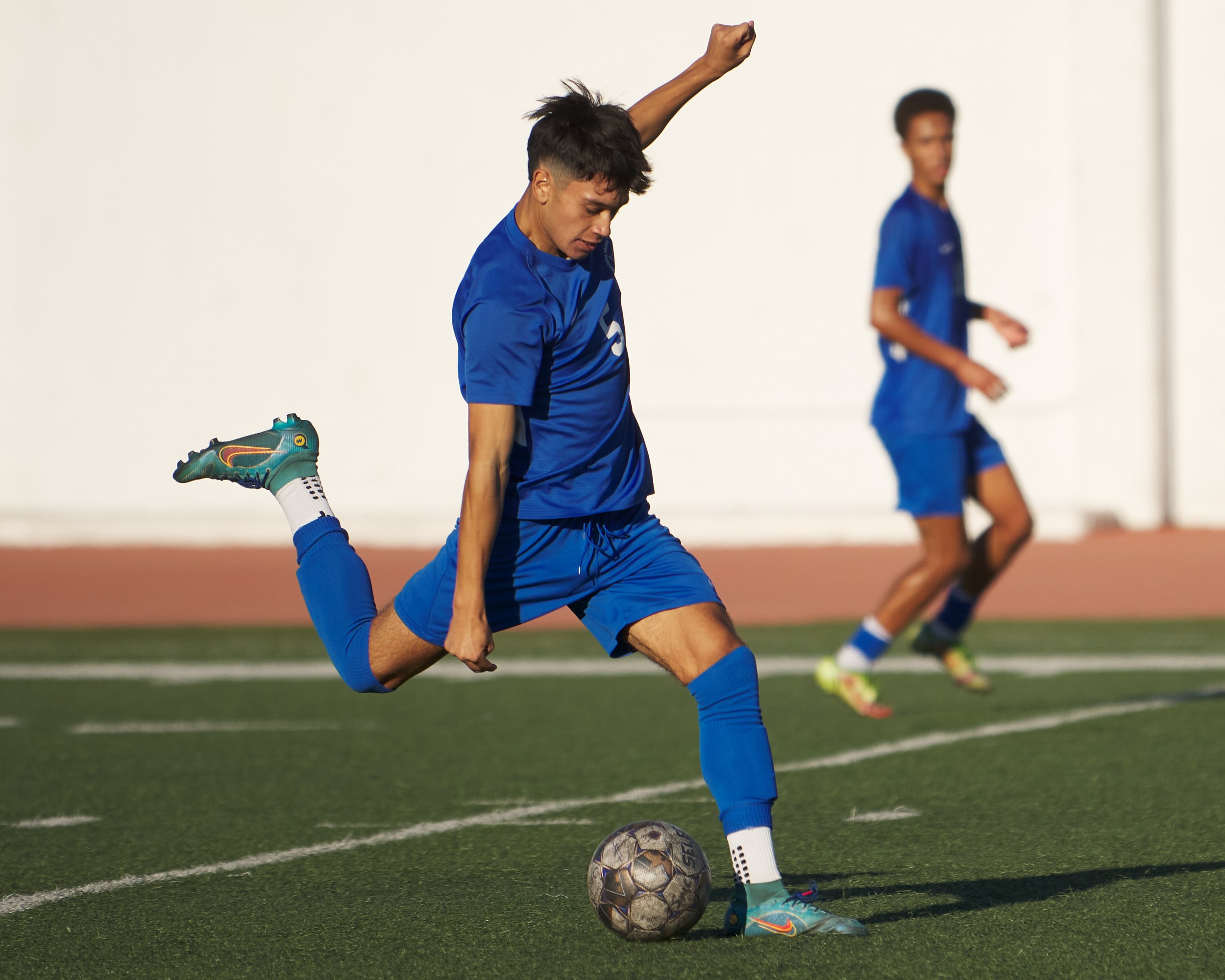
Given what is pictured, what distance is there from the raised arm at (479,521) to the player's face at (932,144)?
4.19 m

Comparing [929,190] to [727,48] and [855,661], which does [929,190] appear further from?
[727,48]

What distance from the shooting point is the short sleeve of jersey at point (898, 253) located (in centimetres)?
740

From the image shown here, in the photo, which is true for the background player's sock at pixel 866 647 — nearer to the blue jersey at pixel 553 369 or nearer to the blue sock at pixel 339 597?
the blue sock at pixel 339 597

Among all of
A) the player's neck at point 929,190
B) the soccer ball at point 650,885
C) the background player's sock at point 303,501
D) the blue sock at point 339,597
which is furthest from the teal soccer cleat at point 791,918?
the player's neck at point 929,190

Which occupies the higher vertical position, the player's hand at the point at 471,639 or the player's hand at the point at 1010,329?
the player's hand at the point at 1010,329

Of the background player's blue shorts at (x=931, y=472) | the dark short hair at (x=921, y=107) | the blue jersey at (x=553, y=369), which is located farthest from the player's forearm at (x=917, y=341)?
the blue jersey at (x=553, y=369)

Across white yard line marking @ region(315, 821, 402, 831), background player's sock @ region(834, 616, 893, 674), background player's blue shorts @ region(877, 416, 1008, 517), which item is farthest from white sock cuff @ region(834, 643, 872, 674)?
white yard line marking @ region(315, 821, 402, 831)

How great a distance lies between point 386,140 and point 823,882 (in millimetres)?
14050

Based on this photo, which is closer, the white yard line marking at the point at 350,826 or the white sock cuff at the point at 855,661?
the white yard line marking at the point at 350,826

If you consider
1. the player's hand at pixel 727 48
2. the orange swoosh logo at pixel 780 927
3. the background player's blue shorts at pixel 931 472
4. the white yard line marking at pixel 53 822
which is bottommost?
the white yard line marking at pixel 53 822

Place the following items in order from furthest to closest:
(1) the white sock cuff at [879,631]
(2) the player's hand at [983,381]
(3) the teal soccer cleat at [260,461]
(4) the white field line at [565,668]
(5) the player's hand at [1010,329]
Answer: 1. (4) the white field line at [565,668]
2. (1) the white sock cuff at [879,631]
3. (5) the player's hand at [1010,329]
4. (2) the player's hand at [983,381]
5. (3) the teal soccer cleat at [260,461]

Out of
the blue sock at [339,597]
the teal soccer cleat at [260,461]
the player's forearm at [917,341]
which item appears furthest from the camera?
the player's forearm at [917,341]

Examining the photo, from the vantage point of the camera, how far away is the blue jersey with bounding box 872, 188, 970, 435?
291 inches

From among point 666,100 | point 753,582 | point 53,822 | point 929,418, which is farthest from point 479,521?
point 753,582
